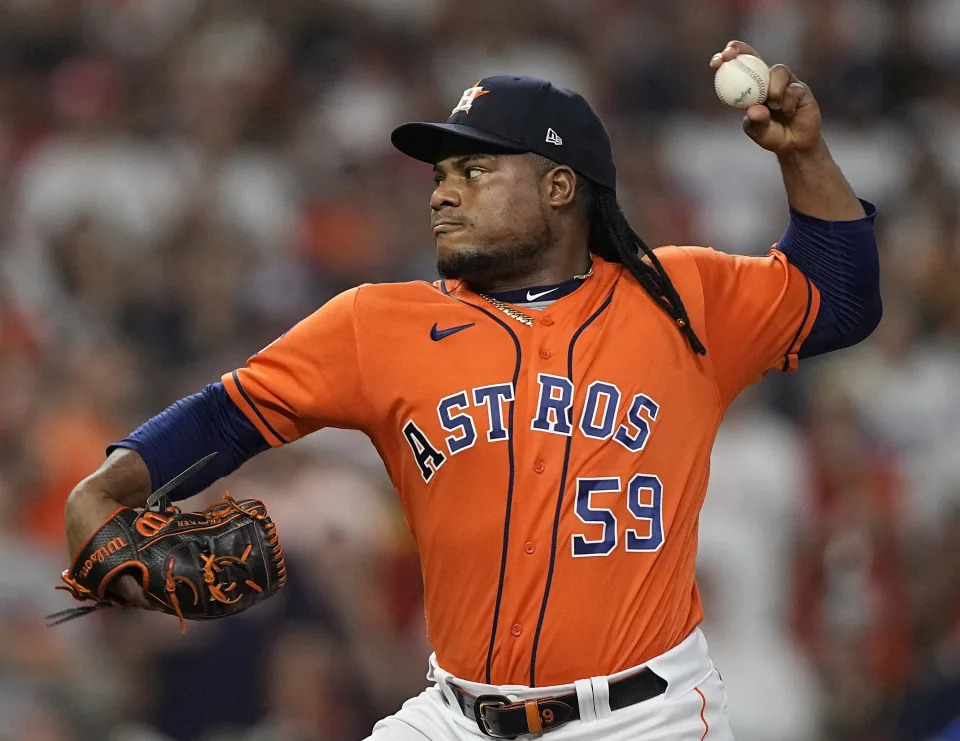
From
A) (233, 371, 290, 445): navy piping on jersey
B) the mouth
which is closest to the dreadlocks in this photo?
the mouth

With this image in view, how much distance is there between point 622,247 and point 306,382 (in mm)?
805

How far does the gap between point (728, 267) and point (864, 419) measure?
3113mm

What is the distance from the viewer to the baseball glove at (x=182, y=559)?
2850 mm

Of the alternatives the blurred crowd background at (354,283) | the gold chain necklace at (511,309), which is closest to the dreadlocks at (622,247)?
the gold chain necklace at (511,309)

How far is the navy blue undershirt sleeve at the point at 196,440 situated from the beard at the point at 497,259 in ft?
1.87

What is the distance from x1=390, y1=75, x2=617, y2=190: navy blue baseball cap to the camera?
10.5 ft

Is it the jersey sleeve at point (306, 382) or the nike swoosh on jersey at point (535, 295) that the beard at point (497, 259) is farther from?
the jersey sleeve at point (306, 382)

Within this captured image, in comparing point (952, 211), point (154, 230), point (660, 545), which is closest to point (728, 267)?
point (660, 545)

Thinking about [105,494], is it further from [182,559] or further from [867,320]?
[867,320]

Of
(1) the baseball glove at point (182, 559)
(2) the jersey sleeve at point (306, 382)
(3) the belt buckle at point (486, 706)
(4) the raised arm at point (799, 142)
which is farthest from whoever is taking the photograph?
(4) the raised arm at point (799, 142)

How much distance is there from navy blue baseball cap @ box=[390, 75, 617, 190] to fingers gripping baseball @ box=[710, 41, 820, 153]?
1.10 ft

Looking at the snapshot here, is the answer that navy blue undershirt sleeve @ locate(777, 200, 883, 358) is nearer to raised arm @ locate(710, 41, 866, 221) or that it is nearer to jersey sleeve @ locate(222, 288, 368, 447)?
raised arm @ locate(710, 41, 866, 221)

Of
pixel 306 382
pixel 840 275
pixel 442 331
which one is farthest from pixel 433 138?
pixel 840 275

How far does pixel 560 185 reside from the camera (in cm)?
327
